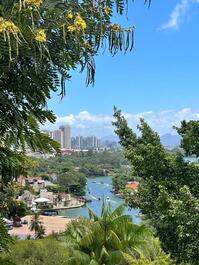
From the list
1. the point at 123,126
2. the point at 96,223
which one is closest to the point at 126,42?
the point at 123,126

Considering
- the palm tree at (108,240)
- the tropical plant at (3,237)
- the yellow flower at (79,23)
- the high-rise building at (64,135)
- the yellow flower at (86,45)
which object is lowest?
the palm tree at (108,240)

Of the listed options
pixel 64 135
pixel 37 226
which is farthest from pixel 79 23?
pixel 64 135

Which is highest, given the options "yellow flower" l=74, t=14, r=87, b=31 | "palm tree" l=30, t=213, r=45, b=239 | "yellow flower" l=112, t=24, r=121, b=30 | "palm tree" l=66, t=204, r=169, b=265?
"yellow flower" l=112, t=24, r=121, b=30

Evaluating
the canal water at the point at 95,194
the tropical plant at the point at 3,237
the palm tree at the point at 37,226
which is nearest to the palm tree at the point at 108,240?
the tropical plant at the point at 3,237

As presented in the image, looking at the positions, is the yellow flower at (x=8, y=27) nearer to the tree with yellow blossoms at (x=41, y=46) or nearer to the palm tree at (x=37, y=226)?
the tree with yellow blossoms at (x=41, y=46)

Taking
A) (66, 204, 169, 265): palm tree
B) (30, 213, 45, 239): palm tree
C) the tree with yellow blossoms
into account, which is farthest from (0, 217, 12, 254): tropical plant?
(30, 213, 45, 239): palm tree

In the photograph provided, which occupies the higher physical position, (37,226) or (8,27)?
(8,27)

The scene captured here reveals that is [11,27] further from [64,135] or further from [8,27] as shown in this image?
[64,135]

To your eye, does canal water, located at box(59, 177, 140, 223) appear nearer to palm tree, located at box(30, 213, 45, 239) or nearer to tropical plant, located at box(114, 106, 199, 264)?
palm tree, located at box(30, 213, 45, 239)
